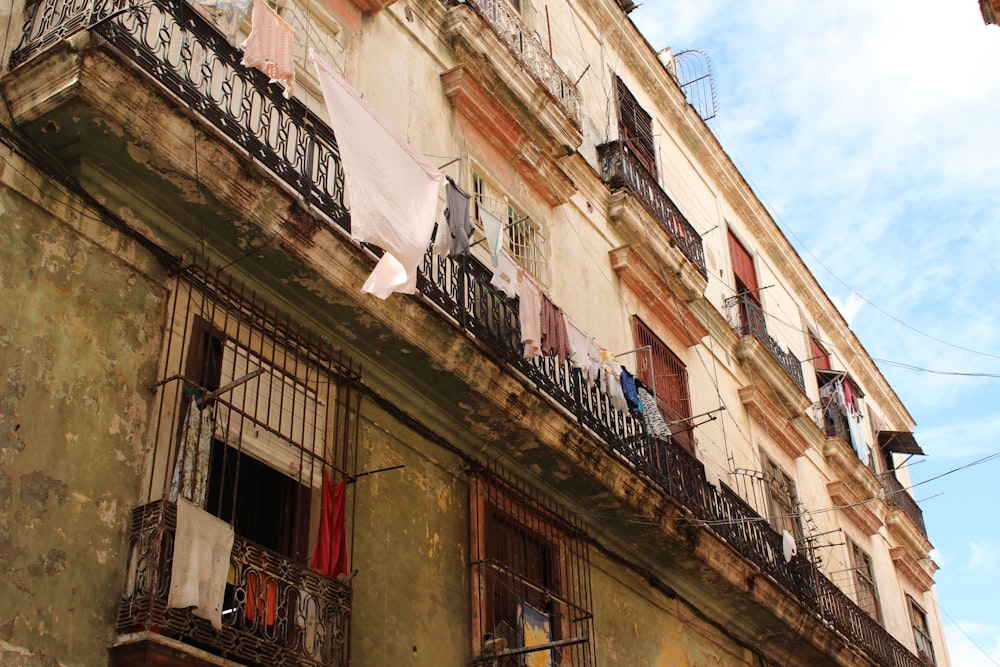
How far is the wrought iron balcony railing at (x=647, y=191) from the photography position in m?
14.1

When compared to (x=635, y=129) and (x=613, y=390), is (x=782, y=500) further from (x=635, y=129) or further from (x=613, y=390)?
(x=613, y=390)

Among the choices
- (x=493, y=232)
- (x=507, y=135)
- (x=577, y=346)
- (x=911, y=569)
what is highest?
(x=507, y=135)

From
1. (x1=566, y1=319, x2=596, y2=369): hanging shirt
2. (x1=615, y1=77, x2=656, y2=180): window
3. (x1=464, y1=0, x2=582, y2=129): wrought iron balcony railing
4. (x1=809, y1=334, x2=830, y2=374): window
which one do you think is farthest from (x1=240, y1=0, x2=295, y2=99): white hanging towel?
(x1=809, y1=334, x2=830, y2=374): window

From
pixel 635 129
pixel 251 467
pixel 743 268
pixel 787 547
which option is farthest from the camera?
pixel 743 268

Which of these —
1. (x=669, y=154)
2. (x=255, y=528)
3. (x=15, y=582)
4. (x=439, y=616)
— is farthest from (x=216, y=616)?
(x=669, y=154)

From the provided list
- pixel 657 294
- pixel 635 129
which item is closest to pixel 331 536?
pixel 657 294

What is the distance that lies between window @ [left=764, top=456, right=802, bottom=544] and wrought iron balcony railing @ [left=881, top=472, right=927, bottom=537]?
211 inches

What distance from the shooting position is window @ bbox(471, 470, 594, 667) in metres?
8.55

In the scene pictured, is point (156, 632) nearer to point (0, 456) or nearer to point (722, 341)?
point (0, 456)

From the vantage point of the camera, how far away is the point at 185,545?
5867mm

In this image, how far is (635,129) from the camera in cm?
1591

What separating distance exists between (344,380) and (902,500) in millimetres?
17798

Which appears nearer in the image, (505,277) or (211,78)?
(211,78)

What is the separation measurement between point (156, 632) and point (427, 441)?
3.36 meters
